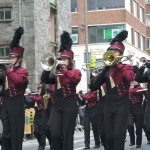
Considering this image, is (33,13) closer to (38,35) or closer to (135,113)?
(38,35)

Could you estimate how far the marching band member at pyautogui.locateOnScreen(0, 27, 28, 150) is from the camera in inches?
482

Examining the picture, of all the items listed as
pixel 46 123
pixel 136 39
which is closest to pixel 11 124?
pixel 46 123

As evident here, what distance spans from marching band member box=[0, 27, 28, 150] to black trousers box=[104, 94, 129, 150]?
1749mm

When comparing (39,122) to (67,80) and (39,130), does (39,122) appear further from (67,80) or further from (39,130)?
(67,80)

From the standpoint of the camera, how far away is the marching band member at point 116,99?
11.6m

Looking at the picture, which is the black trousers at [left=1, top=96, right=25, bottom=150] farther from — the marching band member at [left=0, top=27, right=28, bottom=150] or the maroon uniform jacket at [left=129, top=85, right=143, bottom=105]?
the maroon uniform jacket at [left=129, top=85, right=143, bottom=105]

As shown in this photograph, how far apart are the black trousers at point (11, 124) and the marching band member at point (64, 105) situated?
0.68 metres

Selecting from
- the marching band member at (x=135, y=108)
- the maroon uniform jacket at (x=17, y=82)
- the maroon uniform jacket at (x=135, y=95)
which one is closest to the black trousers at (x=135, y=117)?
the marching band member at (x=135, y=108)

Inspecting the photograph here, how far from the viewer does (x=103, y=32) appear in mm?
52406

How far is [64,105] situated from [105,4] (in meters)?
41.0

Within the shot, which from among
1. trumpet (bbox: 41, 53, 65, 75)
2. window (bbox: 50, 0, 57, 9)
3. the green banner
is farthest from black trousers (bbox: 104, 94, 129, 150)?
the green banner

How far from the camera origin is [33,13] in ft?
103

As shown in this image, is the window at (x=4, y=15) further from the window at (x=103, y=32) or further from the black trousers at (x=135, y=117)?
the window at (x=103, y=32)

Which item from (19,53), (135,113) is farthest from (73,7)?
(19,53)
